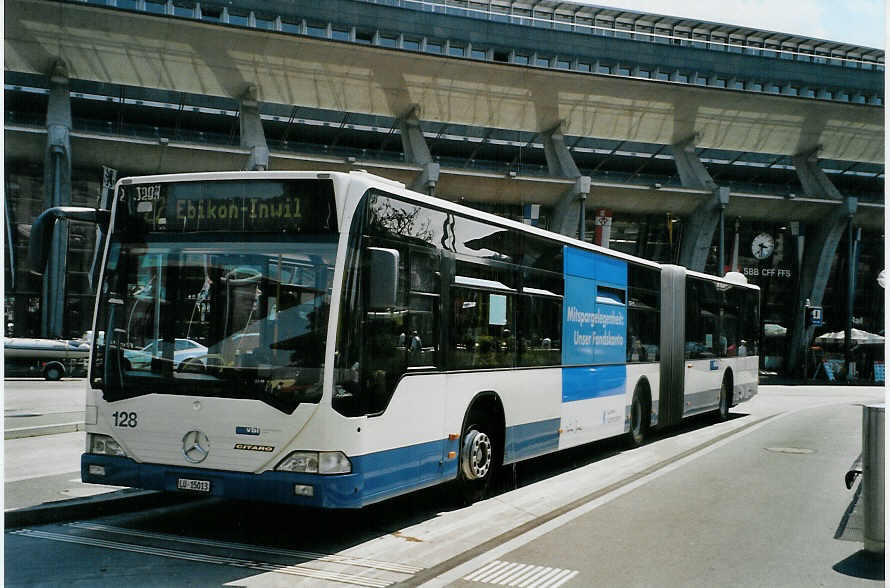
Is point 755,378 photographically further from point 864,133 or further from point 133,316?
point 864,133

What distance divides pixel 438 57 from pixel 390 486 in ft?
106

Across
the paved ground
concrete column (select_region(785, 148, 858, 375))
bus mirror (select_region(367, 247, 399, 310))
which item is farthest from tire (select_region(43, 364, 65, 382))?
concrete column (select_region(785, 148, 858, 375))

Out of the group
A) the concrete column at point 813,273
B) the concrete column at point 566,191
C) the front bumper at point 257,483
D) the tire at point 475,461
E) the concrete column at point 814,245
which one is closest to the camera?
the front bumper at point 257,483

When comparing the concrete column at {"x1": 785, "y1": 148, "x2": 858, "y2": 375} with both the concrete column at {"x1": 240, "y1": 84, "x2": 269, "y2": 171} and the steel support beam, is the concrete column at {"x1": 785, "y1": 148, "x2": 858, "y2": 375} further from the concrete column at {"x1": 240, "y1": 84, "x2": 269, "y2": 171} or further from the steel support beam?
the concrete column at {"x1": 240, "y1": 84, "x2": 269, "y2": 171}

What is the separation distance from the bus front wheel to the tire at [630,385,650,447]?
535cm

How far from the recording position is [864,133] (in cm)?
4725

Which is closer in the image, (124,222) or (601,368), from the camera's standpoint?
(124,222)

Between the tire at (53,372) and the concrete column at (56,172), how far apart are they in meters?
1.96

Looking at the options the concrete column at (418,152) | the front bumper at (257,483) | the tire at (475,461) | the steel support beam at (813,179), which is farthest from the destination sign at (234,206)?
the steel support beam at (813,179)

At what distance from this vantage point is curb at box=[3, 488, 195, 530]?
289 inches

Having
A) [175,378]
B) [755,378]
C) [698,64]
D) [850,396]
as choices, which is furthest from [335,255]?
[698,64]

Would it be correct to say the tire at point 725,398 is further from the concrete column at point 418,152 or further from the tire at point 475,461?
the concrete column at point 418,152

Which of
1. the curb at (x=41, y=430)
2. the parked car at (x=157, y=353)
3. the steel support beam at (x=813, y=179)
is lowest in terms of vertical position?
the curb at (x=41, y=430)

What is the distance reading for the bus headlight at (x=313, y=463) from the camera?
6.62 m
